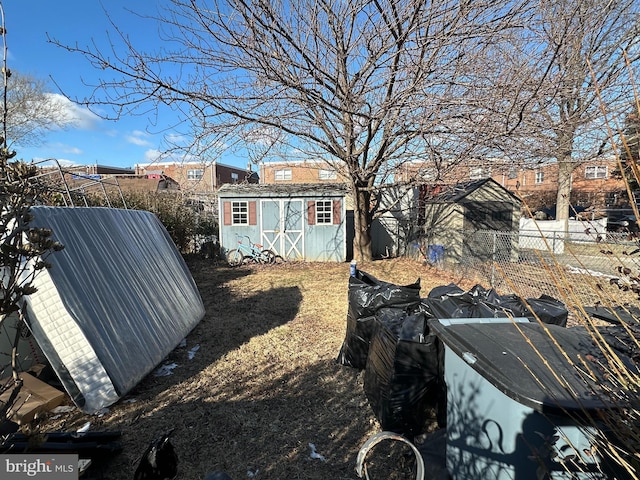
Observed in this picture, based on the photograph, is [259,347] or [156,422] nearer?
[156,422]

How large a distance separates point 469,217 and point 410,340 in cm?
936

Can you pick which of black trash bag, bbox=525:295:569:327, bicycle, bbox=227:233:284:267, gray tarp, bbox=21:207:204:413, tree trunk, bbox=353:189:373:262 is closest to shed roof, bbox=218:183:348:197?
tree trunk, bbox=353:189:373:262

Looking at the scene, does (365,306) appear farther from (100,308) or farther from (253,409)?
(100,308)

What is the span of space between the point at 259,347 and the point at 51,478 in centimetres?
316

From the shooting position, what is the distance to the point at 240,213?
12453 millimetres

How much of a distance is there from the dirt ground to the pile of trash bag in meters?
0.33

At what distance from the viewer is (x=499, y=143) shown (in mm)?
5922

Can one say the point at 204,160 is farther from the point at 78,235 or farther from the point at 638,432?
the point at 638,432

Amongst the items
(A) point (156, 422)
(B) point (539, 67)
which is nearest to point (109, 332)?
(A) point (156, 422)

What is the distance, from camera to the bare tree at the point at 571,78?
4398mm

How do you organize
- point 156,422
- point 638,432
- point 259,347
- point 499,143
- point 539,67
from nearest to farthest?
point 638,432
point 156,422
point 259,347
point 539,67
point 499,143

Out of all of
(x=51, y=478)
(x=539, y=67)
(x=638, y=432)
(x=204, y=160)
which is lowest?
(x=51, y=478)

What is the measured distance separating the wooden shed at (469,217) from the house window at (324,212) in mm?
3407

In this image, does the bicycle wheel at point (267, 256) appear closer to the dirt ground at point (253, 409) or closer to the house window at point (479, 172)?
the dirt ground at point (253, 409)
